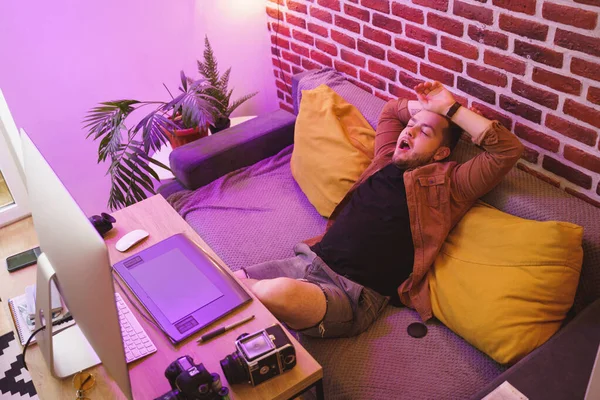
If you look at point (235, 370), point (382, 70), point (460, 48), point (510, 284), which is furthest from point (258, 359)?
point (382, 70)

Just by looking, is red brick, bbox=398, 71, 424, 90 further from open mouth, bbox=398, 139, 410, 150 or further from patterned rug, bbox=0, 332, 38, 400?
patterned rug, bbox=0, 332, 38, 400

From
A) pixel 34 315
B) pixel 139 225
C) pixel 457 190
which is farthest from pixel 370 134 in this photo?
pixel 34 315

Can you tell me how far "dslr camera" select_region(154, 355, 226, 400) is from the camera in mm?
1235

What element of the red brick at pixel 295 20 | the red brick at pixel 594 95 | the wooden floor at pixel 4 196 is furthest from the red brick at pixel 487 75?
the wooden floor at pixel 4 196

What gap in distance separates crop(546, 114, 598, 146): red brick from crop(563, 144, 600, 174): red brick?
0.04 meters

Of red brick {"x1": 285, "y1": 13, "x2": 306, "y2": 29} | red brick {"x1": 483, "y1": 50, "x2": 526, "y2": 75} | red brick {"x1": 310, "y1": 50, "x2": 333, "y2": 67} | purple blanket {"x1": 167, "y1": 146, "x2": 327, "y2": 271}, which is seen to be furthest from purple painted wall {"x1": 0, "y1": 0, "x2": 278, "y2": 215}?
red brick {"x1": 483, "y1": 50, "x2": 526, "y2": 75}

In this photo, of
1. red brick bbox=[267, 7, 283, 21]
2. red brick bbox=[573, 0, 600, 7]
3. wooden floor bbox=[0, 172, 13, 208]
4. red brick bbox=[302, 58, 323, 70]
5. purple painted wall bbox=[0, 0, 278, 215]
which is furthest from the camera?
wooden floor bbox=[0, 172, 13, 208]

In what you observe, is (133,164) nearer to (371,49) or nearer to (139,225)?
(139,225)

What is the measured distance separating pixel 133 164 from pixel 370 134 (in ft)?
3.46

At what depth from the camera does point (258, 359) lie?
1.29 meters

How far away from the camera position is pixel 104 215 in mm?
1860

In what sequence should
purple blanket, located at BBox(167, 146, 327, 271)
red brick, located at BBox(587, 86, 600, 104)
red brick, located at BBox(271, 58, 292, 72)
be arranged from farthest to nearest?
red brick, located at BBox(271, 58, 292, 72)
purple blanket, located at BBox(167, 146, 327, 271)
red brick, located at BBox(587, 86, 600, 104)

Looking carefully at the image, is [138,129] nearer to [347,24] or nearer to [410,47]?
[347,24]

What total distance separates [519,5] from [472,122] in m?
0.40
